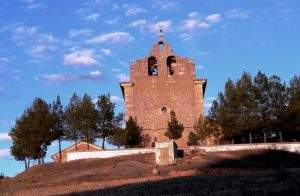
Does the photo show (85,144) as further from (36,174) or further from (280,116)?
(280,116)

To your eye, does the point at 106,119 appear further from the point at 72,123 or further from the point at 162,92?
the point at 162,92

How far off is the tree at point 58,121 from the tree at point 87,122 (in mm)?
2172

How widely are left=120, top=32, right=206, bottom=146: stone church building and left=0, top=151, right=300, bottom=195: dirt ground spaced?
12.8 meters

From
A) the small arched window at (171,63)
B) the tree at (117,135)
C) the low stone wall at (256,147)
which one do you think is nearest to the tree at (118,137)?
the tree at (117,135)

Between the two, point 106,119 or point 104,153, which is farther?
point 106,119

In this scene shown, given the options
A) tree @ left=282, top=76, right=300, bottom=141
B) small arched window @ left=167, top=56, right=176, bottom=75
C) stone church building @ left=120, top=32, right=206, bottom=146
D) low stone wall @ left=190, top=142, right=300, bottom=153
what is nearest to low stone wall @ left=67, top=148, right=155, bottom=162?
low stone wall @ left=190, top=142, right=300, bottom=153

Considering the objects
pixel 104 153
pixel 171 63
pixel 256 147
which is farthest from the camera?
pixel 171 63

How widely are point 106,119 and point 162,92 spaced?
28.9 ft

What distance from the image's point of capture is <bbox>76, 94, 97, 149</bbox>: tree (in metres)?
57.1

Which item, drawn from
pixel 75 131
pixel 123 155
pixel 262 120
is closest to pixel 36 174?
pixel 123 155

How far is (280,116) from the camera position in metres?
54.1

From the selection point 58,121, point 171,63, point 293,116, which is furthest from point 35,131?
point 293,116

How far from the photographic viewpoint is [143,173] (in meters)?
37.2

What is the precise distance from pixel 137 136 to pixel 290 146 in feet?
52.0
